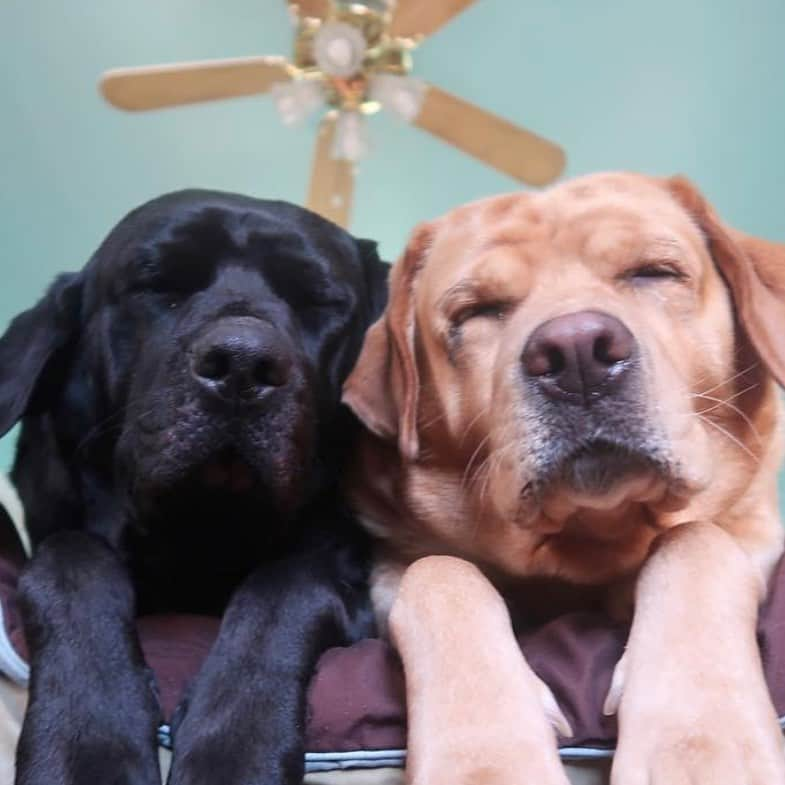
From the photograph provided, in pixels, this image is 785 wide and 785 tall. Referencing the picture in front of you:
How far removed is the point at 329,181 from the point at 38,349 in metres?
2.05

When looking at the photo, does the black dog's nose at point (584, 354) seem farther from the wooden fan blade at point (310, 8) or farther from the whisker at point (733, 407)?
the wooden fan blade at point (310, 8)

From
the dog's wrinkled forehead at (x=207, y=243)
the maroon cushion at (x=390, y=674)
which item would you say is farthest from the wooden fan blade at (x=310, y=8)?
the maroon cushion at (x=390, y=674)

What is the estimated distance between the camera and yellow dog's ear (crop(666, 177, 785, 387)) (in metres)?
1.26

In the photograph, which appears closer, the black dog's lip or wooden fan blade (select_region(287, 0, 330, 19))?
the black dog's lip

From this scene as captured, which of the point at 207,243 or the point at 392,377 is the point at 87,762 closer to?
the point at 392,377

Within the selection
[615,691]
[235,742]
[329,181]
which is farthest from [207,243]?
[329,181]

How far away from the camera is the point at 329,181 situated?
11.2 ft

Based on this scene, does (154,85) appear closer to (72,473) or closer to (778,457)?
(72,473)

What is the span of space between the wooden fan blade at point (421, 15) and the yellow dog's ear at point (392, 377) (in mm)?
1758

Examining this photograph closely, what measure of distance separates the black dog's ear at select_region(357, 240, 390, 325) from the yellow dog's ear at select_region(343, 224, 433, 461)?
0.22 metres

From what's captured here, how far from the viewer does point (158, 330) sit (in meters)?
1.42

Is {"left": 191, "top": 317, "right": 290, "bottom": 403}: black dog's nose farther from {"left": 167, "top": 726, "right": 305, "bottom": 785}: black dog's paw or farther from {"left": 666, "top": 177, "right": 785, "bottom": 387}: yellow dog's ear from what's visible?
{"left": 666, "top": 177, "right": 785, "bottom": 387}: yellow dog's ear

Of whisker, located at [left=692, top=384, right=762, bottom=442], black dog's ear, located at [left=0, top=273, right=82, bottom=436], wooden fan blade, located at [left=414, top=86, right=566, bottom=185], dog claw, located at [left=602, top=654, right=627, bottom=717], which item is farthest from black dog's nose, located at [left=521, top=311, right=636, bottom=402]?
wooden fan blade, located at [left=414, top=86, right=566, bottom=185]

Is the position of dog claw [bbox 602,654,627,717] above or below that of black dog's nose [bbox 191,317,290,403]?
below
